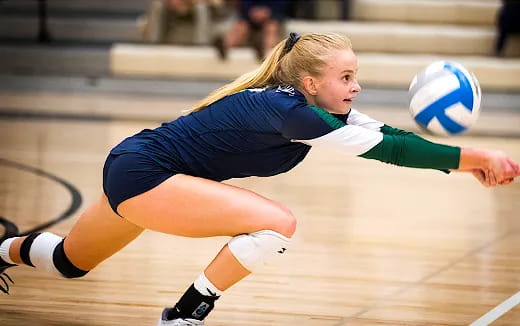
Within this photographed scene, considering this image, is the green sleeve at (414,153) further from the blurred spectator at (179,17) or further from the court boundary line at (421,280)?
the blurred spectator at (179,17)

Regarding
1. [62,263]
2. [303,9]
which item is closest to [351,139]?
[62,263]

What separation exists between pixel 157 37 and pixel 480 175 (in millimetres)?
8534

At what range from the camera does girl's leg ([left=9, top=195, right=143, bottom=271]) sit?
332 centimetres

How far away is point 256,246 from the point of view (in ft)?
9.95

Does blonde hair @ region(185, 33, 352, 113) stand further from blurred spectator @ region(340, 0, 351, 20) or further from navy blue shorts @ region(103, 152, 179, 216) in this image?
blurred spectator @ region(340, 0, 351, 20)

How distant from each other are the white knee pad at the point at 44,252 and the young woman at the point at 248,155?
0.33 m

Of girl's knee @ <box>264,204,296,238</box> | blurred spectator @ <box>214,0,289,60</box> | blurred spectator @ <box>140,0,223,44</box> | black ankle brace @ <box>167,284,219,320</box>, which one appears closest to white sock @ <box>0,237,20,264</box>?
black ankle brace @ <box>167,284,219,320</box>

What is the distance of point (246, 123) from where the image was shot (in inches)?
122

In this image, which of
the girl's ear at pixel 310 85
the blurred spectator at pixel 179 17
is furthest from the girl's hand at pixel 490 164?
the blurred spectator at pixel 179 17

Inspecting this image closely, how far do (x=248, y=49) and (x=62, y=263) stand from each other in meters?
7.70

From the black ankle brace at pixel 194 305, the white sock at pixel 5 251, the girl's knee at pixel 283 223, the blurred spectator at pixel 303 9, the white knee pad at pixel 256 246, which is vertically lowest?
the blurred spectator at pixel 303 9

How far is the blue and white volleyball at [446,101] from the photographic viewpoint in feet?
10.3

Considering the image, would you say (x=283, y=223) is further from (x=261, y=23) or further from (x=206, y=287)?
(x=261, y=23)

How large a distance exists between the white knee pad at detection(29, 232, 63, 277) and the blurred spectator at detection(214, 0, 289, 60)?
708 centimetres
